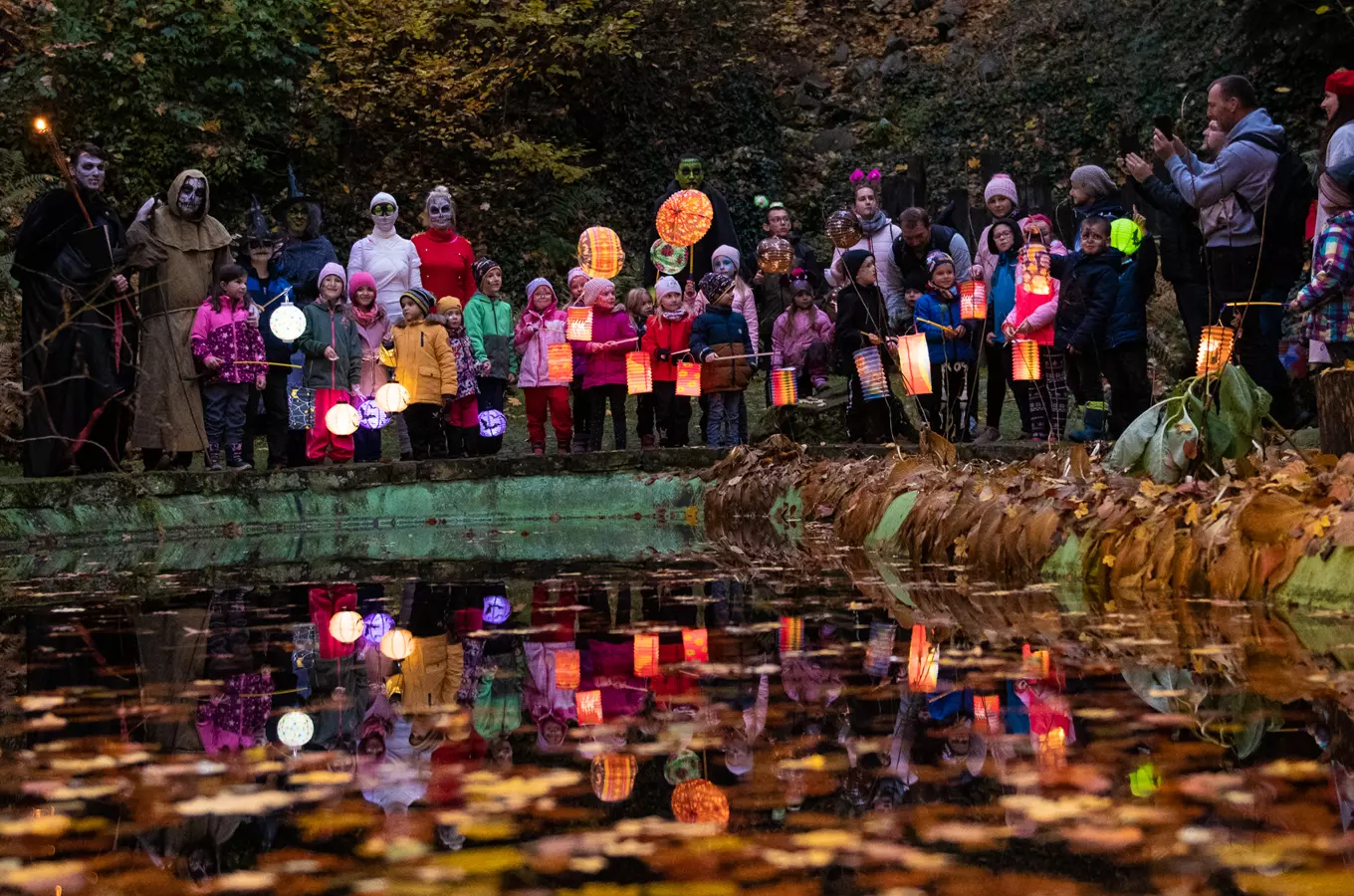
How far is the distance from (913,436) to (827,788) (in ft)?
30.3

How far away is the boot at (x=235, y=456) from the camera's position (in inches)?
474

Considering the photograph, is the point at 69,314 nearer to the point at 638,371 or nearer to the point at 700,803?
the point at 638,371

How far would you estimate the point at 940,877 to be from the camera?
2951 millimetres

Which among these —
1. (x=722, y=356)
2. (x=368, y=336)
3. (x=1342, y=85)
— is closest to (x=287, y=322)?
(x=368, y=336)

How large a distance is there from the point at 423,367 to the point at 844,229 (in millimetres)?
3510

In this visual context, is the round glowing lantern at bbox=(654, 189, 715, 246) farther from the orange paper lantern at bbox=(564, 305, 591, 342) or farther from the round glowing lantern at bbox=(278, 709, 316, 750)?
the round glowing lantern at bbox=(278, 709, 316, 750)

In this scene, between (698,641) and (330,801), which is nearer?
(330,801)

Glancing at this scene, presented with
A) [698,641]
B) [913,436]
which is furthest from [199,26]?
A: [698,641]

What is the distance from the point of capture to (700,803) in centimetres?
354

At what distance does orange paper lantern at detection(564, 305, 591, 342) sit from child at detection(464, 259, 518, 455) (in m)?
0.60

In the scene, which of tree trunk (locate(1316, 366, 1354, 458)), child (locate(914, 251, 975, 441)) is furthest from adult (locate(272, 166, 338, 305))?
tree trunk (locate(1316, 366, 1354, 458))

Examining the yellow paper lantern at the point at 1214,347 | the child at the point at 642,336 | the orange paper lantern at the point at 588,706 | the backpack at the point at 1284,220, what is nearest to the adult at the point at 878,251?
the child at the point at 642,336

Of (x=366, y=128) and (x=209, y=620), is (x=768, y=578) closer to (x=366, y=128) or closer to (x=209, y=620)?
(x=209, y=620)

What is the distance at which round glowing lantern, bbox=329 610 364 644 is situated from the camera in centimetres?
615
